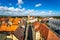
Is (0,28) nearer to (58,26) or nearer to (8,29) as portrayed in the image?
(8,29)

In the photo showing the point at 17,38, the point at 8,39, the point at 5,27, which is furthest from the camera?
the point at 5,27

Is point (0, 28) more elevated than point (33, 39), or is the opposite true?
point (0, 28)

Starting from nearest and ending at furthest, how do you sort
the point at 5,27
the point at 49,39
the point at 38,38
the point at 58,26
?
the point at 49,39
the point at 38,38
the point at 5,27
the point at 58,26

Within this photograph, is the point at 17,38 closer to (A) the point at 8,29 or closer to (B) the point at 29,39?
(B) the point at 29,39

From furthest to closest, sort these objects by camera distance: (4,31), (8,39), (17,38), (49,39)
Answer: (4,31) → (8,39) → (49,39) → (17,38)

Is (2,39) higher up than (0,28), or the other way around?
(0,28)

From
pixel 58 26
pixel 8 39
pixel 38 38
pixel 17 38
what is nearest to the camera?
pixel 17 38

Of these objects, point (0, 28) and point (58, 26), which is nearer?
point (0, 28)

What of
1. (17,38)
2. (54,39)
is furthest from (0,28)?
(54,39)

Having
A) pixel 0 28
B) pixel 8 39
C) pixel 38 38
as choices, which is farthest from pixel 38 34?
pixel 0 28
